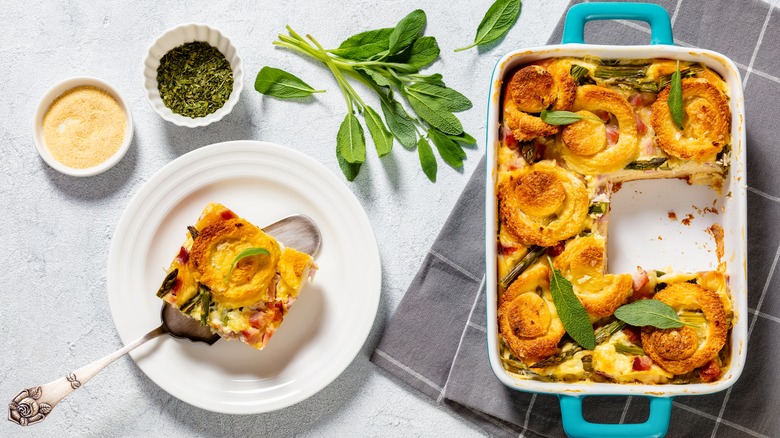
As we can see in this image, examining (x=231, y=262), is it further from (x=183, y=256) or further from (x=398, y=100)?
(x=398, y=100)

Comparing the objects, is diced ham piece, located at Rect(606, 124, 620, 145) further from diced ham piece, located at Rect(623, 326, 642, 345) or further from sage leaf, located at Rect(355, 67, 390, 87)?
sage leaf, located at Rect(355, 67, 390, 87)

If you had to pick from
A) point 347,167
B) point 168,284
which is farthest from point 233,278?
point 347,167

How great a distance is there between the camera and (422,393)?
3.52 metres

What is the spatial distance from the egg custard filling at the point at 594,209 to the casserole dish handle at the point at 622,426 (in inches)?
4.6

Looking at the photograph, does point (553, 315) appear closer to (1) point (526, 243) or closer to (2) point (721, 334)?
(1) point (526, 243)

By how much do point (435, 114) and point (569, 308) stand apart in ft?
3.72

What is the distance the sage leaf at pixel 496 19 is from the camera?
3482 millimetres

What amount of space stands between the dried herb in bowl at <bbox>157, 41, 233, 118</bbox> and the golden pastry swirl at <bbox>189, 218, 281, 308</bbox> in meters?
0.71

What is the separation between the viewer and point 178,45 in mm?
3498

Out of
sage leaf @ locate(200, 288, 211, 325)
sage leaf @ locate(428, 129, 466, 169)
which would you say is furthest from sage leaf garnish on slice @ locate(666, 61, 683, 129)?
sage leaf @ locate(200, 288, 211, 325)

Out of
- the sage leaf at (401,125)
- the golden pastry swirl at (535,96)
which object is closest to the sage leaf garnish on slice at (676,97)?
the golden pastry swirl at (535,96)

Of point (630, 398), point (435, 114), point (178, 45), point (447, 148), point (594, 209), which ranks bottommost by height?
point (630, 398)

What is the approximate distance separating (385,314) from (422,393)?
0.43 metres

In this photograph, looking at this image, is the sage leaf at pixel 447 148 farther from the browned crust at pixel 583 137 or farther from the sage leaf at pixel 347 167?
the browned crust at pixel 583 137
